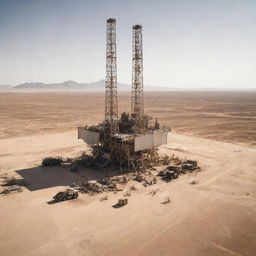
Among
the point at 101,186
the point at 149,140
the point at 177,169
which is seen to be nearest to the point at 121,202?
the point at 101,186

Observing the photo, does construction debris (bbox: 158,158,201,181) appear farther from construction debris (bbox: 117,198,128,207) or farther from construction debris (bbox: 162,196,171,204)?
construction debris (bbox: 117,198,128,207)

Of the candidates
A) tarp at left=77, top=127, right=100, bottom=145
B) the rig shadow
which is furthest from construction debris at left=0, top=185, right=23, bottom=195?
tarp at left=77, top=127, right=100, bottom=145

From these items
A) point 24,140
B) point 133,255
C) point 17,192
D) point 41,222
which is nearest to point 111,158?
point 17,192

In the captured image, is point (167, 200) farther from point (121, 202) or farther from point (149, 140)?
point (149, 140)

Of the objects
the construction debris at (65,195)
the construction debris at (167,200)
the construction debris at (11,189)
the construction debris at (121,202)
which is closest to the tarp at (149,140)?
the construction debris at (167,200)

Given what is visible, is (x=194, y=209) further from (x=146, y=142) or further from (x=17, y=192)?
(x=17, y=192)
